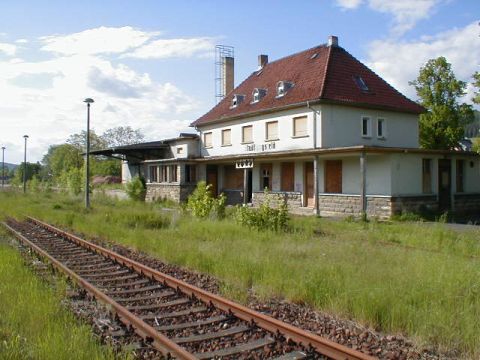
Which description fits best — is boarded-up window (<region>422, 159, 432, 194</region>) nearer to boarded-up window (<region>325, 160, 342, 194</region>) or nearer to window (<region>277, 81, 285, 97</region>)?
boarded-up window (<region>325, 160, 342, 194</region>)

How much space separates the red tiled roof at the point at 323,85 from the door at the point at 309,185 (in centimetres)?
335

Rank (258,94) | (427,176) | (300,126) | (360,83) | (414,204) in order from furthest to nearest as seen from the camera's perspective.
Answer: (258,94)
(360,83)
(300,126)
(427,176)
(414,204)

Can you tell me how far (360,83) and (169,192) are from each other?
13.7 meters

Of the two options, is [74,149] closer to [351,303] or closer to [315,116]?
[315,116]

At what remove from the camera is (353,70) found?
28906 millimetres

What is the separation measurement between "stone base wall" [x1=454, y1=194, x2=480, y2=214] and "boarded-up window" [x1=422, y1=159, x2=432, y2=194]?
6.15 ft

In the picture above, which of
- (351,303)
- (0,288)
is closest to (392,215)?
(351,303)

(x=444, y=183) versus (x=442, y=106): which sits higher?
(x=442, y=106)

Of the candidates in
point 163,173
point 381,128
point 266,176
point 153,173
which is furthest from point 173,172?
point 381,128

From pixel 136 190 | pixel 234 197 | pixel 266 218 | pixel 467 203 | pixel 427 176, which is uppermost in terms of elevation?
pixel 427 176

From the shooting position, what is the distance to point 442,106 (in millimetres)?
32688

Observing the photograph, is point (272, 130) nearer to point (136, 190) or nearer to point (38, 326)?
point (136, 190)

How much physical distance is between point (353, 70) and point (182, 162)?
38.6 feet

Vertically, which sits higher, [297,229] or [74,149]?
[74,149]
